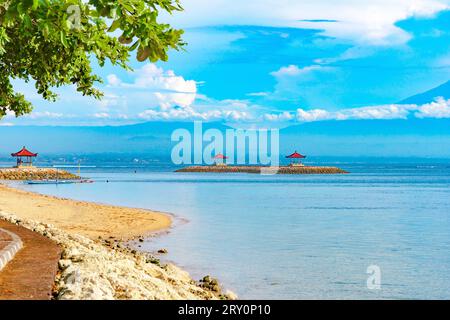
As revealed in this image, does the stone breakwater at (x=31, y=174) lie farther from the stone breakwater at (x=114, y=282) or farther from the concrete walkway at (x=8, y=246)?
the stone breakwater at (x=114, y=282)

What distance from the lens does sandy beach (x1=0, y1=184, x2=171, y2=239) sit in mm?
27714

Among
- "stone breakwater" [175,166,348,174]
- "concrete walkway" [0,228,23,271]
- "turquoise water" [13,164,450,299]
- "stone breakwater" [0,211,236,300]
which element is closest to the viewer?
"stone breakwater" [0,211,236,300]

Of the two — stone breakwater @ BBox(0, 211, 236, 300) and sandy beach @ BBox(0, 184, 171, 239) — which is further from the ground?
stone breakwater @ BBox(0, 211, 236, 300)

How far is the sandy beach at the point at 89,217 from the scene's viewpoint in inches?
1091

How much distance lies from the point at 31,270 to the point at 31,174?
296ft

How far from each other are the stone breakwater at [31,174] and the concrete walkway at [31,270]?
8003 cm

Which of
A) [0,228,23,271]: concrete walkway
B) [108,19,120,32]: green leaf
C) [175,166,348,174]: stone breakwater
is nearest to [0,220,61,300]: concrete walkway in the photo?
[0,228,23,271]: concrete walkway

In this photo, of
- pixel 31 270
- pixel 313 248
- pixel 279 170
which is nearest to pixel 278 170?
pixel 279 170

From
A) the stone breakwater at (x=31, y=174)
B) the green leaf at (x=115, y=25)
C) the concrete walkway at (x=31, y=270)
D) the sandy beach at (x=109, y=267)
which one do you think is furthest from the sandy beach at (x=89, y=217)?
the stone breakwater at (x=31, y=174)

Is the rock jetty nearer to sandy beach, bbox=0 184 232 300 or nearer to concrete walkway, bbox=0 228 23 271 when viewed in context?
sandy beach, bbox=0 184 232 300

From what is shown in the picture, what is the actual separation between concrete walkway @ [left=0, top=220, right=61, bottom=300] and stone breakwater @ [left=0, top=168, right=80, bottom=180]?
80025 millimetres

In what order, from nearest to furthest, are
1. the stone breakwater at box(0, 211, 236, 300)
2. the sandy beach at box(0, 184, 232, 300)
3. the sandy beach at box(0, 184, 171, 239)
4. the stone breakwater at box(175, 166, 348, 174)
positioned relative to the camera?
the stone breakwater at box(0, 211, 236, 300) < the sandy beach at box(0, 184, 232, 300) < the sandy beach at box(0, 184, 171, 239) < the stone breakwater at box(175, 166, 348, 174)

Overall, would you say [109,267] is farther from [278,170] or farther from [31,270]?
[278,170]
